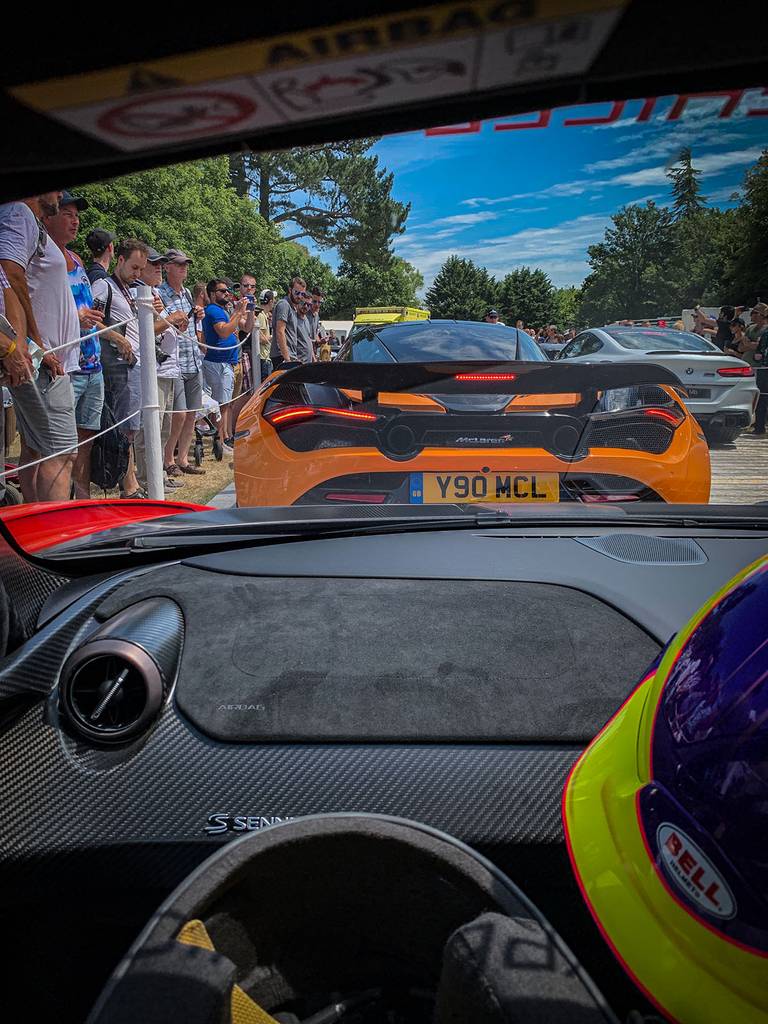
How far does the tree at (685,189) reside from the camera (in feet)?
4.37

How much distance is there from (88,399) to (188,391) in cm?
114

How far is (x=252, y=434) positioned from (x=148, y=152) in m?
2.01

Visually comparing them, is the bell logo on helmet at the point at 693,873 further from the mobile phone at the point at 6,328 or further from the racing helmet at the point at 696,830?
the mobile phone at the point at 6,328

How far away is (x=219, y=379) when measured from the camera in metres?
4.45

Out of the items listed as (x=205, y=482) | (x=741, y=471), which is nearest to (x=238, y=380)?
(x=205, y=482)

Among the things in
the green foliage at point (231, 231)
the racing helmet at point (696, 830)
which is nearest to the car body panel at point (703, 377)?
the green foliage at point (231, 231)

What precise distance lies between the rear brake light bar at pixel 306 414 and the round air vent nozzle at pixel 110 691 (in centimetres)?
108

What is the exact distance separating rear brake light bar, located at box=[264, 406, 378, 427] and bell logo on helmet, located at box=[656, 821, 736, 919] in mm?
1651

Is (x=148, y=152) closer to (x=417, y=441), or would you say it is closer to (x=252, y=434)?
(x=417, y=441)

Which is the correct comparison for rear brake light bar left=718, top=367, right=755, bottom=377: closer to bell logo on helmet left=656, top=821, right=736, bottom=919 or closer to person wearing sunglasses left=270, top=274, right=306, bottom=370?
person wearing sunglasses left=270, top=274, right=306, bottom=370

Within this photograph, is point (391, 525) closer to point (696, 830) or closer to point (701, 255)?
point (701, 255)

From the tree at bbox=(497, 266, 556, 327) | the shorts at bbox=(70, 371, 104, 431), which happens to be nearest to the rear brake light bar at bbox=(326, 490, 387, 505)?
the tree at bbox=(497, 266, 556, 327)

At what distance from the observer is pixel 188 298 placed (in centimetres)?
411

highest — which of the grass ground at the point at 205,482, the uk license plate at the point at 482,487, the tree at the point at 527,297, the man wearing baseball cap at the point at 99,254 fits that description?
the man wearing baseball cap at the point at 99,254
